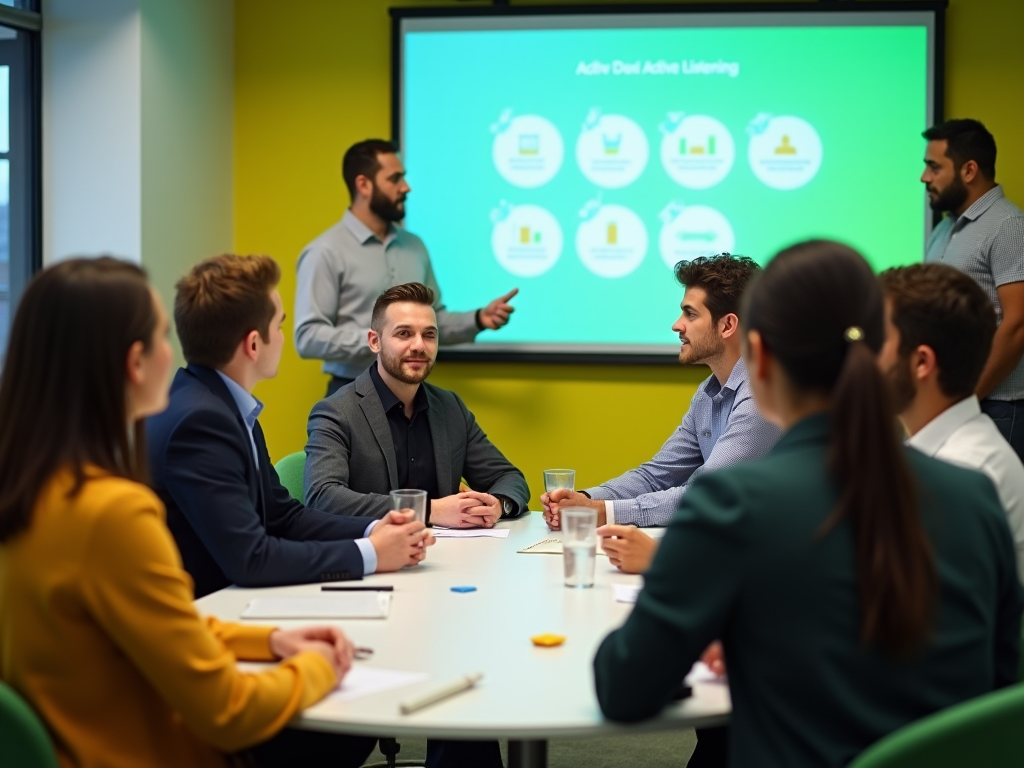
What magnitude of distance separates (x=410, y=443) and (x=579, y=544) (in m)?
1.15

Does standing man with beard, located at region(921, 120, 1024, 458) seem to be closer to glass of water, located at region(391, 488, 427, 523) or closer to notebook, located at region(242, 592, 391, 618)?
glass of water, located at region(391, 488, 427, 523)

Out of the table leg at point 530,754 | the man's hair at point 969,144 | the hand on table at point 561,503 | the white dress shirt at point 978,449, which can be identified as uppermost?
the man's hair at point 969,144

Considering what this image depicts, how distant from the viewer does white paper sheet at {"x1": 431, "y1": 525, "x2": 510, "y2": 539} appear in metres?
2.86

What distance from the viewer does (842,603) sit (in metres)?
1.37

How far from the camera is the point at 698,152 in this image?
502 centimetres

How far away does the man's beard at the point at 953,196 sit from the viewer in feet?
14.5

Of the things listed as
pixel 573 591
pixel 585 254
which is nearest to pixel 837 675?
pixel 573 591

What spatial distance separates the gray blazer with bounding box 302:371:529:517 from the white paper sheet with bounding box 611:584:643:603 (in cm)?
82

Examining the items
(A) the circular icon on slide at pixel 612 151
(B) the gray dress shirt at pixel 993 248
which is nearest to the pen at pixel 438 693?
(B) the gray dress shirt at pixel 993 248

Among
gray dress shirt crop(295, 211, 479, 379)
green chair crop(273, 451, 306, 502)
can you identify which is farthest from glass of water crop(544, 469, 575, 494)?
gray dress shirt crop(295, 211, 479, 379)

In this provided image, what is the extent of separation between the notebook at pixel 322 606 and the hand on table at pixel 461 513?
780 mm

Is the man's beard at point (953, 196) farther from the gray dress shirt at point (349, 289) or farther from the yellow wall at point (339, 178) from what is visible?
the gray dress shirt at point (349, 289)

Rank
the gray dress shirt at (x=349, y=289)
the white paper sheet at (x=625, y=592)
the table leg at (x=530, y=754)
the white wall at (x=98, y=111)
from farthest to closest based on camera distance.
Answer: the gray dress shirt at (x=349, y=289) < the white wall at (x=98, y=111) < the white paper sheet at (x=625, y=592) < the table leg at (x=530, y=754)

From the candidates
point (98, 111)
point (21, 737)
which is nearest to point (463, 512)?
point (21, 737)
